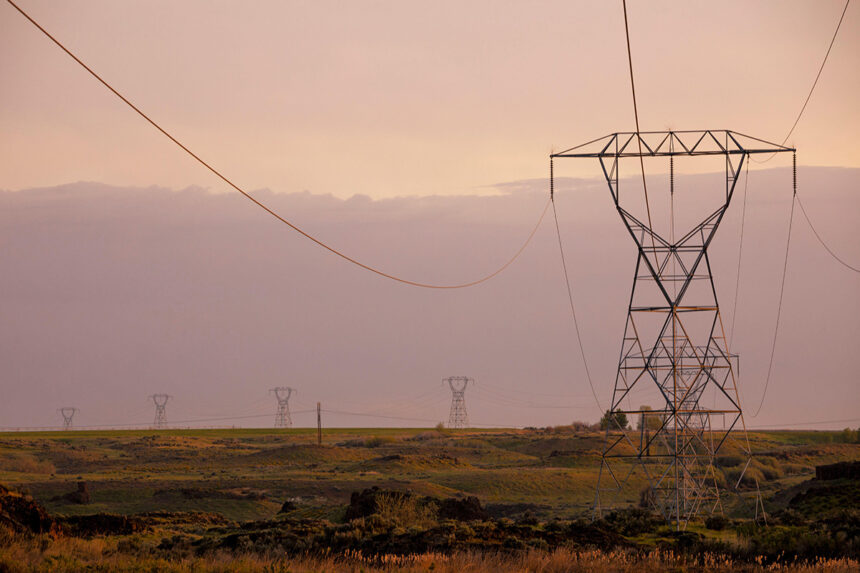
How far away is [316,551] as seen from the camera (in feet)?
101

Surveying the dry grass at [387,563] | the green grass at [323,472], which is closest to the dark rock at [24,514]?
the dry grass at [387,563]

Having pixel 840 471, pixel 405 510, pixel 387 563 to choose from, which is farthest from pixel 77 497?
pixel 840 471

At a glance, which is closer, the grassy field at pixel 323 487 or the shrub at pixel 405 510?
the grassy field at pixel 323 487

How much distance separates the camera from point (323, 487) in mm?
66750

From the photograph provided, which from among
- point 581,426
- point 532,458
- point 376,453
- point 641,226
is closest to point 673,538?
point 641,226

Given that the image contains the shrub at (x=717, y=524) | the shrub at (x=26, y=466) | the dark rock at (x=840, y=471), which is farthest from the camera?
the shrub at (x=26, y=466)

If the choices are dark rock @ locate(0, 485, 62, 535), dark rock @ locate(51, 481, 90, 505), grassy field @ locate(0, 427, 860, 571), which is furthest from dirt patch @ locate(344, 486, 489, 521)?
dark rock @ locate(51, 481, 90, 505)

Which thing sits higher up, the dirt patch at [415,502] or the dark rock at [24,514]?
the dark rock at [24,514]

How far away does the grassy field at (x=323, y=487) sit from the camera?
32.5 meters

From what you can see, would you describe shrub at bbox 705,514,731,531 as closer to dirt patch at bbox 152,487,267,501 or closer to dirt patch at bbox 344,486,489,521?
dirt patch at bbox 344,486,489,521

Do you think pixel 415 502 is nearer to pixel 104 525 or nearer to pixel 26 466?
pixel 104 525

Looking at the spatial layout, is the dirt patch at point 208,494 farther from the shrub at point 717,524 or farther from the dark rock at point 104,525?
the shrub at point 717,524

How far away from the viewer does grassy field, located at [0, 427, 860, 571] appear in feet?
107

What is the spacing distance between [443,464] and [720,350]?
51.3m
